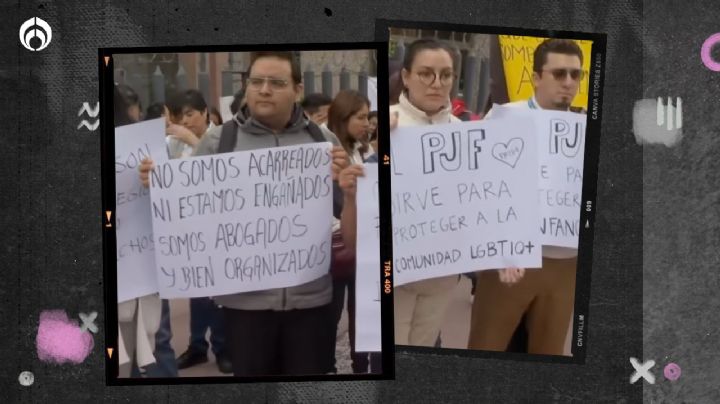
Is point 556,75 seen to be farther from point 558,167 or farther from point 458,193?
point 458,193

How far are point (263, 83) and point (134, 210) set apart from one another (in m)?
0.46

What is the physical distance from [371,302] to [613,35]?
0.94 meters

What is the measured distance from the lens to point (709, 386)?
8.74 ft

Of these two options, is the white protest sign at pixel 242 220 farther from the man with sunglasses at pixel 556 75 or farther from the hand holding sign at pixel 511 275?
the man with sunglasses at pixel 556 75

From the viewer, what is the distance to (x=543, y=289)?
2.62 m

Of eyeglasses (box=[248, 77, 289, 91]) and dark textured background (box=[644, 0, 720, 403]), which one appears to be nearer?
eyeglasses (box=[248, 77, 289, 91])

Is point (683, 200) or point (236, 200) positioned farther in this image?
point (683, 200)

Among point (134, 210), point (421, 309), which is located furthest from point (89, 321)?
point (421, 309)

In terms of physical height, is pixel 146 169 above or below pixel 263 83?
below

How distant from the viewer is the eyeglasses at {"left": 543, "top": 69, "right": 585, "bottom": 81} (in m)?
2.59

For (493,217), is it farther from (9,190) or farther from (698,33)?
(9,190)

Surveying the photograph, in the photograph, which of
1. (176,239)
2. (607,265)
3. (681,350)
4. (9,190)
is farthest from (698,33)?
(9,190)

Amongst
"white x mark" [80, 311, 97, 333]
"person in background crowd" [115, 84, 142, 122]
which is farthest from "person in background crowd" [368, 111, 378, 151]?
"white x mark" [80, 311, 97, 333]

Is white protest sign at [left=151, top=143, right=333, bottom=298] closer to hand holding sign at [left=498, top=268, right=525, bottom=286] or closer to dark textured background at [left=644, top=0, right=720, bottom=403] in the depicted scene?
hand holding sign at [left=498, top=268, right=525, bottom=286]
